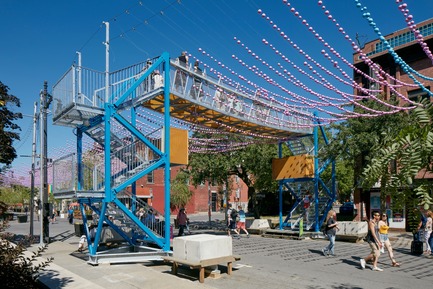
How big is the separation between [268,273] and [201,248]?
226 cm

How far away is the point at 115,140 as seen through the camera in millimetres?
14852

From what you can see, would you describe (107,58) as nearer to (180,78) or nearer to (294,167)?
(180,78)

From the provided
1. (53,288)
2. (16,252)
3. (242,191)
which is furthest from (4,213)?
(242,191)

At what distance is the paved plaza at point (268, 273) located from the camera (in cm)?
996

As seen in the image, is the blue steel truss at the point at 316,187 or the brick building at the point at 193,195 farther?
the brick building at the point at 193,195

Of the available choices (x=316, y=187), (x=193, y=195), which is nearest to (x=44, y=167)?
(x=316, y=187)

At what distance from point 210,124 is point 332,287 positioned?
945cm

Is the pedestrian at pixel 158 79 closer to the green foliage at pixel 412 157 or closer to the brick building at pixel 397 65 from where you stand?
the green foliage at pixel 412 157

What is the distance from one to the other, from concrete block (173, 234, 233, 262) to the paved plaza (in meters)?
0.57

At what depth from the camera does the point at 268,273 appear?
37.8 ft

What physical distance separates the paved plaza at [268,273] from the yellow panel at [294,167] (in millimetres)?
6839

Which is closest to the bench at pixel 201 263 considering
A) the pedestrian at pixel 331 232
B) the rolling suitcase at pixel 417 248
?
the pedestrian at pixel 331 232

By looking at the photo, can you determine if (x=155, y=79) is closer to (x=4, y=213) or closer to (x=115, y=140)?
(x=115, y=140)

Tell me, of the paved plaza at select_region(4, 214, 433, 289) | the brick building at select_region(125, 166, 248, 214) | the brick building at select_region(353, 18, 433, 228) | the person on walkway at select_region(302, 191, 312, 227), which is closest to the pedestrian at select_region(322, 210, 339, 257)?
the paved plaza at select_region(4, 214, 433, 289)
